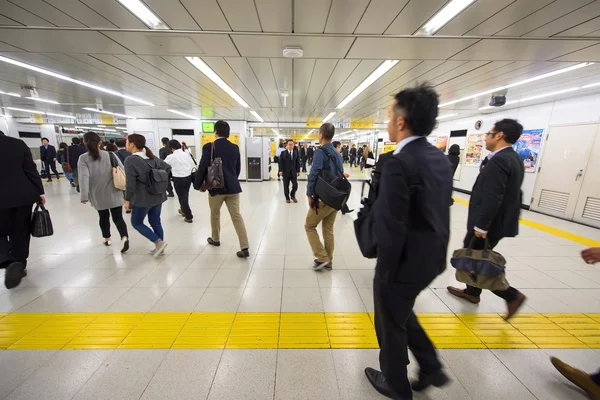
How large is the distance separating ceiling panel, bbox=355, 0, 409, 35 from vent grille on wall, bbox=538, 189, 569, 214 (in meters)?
6.84

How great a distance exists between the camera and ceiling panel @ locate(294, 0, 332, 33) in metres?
2.22

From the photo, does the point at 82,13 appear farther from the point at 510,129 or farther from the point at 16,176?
the point at 510,129

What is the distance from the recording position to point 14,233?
2.56m

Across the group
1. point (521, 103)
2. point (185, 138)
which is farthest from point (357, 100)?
point (185, 138)

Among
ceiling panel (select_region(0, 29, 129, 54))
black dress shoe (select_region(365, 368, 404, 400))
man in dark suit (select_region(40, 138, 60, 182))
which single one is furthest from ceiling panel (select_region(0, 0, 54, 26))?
man in dark suit (select_region(40, 138, 60, 182))

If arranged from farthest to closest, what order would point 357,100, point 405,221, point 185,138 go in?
point 185,138, point 357,100, point 405,221

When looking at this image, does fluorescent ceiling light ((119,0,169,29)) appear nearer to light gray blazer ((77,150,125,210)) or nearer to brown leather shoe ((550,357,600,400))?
light gray blazer ((77,150,125,210))

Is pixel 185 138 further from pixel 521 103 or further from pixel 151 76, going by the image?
pixel 521 103

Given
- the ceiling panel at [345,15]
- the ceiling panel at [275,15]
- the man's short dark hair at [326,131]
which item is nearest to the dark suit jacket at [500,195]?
the man's short dark hair at [326,131]

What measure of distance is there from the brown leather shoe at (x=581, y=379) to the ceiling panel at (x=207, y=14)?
4070 mm

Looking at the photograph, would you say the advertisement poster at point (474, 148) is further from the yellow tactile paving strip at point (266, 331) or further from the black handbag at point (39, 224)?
the black handbag at point (39, 224)

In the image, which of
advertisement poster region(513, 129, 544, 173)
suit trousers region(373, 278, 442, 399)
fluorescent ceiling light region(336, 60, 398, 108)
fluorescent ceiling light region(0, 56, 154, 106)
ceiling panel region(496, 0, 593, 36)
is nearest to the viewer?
suit trousers region(373, 278, 442, 399)

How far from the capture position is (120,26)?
269 centimetres

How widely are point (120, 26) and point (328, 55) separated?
8.54 ft
